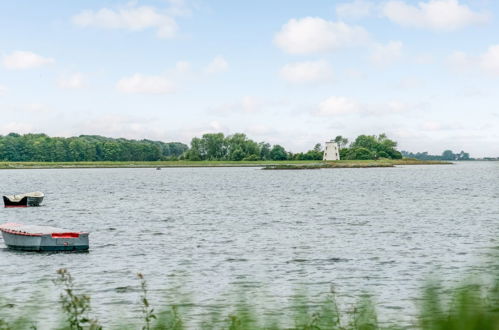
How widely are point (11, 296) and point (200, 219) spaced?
37378 mm

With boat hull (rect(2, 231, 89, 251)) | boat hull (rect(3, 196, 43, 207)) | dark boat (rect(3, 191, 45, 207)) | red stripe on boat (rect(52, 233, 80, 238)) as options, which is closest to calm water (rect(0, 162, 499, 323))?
boat hull (rect(2, 231, 89, 251))

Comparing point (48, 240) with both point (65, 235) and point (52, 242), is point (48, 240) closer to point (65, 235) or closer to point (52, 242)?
→ point (52, 242)

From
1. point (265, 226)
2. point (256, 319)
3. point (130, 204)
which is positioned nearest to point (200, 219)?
point (265, 226)

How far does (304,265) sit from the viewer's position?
3228 cm

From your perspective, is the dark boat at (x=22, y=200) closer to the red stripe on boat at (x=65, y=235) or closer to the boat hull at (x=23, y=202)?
the boat hull at (x=23, y=202)

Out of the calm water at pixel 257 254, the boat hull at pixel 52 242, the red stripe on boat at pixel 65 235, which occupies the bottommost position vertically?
the calm water at pixel 257 254

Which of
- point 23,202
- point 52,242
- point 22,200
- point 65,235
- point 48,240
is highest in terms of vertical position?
point 65,235

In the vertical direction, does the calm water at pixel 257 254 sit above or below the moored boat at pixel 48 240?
below

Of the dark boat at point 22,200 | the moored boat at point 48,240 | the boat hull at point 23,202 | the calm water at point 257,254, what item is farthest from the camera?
the boat hull at point 23,202

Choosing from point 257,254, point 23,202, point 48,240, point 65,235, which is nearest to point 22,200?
point 23,202

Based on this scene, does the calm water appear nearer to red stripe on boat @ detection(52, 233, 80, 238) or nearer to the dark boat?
red stripe on boat @ detection(52, 233, 80, 238)

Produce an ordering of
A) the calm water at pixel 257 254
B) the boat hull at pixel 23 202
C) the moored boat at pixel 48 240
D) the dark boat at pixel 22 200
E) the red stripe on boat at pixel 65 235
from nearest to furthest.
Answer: the calm water at pixel 257 254, the moored boat at pixel 48 240, the red stripe on boat at pixel 65 235, the dark boat at pixel 22 200, the boat hull at pixel 23 202

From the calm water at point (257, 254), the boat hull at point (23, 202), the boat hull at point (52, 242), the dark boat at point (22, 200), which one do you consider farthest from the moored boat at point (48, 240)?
the boat hull at point (23, 202)

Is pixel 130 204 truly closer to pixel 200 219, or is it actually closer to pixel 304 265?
pixel 200 219
